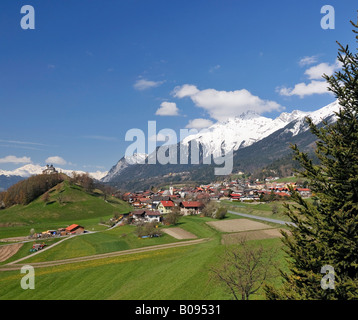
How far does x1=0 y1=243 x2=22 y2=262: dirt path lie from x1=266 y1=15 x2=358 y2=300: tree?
2828 inches

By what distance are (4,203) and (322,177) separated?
183683 mm

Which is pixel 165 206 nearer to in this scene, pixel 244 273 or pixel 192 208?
pixel 192 208

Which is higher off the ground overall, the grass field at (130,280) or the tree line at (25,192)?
the tree line at (25,192)

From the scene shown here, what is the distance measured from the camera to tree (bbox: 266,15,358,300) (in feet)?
39.3

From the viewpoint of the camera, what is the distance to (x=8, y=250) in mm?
70625

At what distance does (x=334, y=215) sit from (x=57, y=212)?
143m

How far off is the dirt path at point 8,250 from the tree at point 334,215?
7183 cm

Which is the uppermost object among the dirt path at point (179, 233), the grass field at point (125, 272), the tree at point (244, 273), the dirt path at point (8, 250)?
the tree at point (244, 273)

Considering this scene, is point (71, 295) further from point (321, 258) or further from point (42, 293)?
point (321, 258)

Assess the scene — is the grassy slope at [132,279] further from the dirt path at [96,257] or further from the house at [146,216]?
the house at [146,216]

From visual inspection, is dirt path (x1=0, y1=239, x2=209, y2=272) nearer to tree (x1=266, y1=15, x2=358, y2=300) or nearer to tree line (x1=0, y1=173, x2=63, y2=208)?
tree (x1=266, y1=15, x2=358, y2=300)

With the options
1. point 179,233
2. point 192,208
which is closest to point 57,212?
point 192,208

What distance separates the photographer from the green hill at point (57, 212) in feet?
361

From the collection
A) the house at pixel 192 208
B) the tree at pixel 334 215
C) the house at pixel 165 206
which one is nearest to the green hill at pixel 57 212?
the house at pixel 165 206
